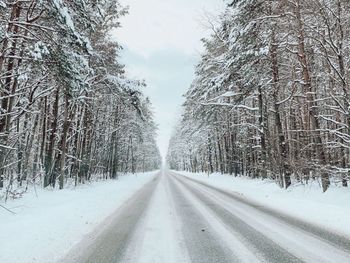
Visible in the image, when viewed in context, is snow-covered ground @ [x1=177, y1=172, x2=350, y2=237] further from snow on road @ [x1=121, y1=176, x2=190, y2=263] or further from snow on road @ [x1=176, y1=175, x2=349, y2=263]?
snow on road @ [x1=121, y1=176, x2=190, y2=263]

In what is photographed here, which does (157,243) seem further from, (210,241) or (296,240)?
(296,240)

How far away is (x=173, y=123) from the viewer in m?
97.7

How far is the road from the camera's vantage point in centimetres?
510

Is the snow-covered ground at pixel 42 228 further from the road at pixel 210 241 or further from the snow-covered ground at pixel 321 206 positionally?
the snow-covered ground at pixel 321 206

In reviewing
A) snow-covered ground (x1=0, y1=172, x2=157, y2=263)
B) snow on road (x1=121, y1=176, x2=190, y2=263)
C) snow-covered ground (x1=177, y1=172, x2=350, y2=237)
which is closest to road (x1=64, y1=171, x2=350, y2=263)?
snow on road (x1=121, y1=176, x2=190, y2=263)

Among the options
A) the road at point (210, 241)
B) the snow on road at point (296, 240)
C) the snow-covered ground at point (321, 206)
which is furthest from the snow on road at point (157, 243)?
the snow-covered ground at point (321, 206)

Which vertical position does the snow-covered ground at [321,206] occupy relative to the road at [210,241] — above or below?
above

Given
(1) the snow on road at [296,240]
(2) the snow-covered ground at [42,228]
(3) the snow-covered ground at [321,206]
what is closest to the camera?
(1) the snow on road at [296,240]

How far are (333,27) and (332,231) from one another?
28.3 feet

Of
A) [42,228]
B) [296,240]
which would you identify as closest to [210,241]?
[296,240]

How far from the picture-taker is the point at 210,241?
6.22 meters

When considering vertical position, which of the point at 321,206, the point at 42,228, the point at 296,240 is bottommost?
the point at 296,240

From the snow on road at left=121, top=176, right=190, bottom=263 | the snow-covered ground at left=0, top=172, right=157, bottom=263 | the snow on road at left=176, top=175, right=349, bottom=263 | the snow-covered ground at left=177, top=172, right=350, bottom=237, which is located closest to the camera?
the snow on road at left=121, top=176, right=190, bottom=263

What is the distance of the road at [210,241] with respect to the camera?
16.7 ft
